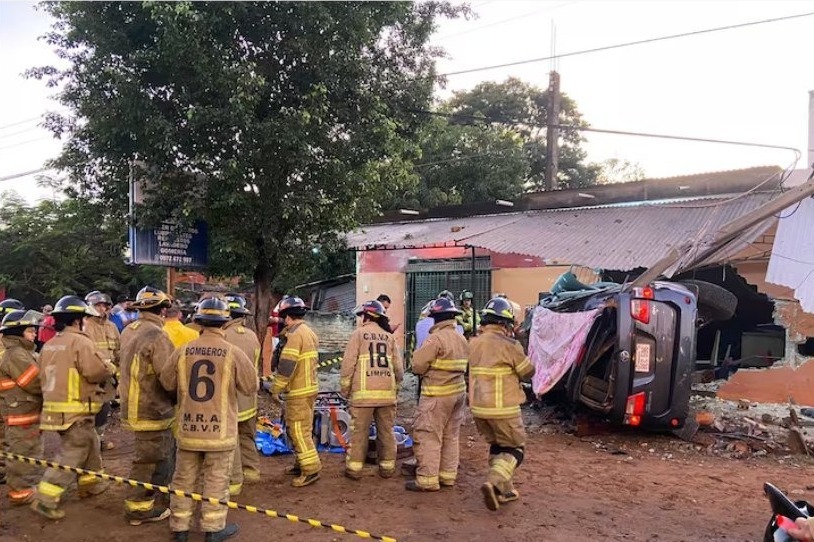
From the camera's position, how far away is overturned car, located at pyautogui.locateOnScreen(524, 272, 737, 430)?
23.5ft

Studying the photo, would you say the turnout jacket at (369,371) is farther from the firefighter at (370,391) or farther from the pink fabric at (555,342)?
the pink fabric at (555,342)

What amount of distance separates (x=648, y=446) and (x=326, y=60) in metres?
6.15

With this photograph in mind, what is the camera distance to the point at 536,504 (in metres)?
5.62

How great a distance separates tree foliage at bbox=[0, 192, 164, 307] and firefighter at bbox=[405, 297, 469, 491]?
13.0 meters

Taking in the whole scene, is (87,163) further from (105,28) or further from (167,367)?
(167,367)

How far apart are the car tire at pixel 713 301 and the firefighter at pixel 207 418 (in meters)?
5.99

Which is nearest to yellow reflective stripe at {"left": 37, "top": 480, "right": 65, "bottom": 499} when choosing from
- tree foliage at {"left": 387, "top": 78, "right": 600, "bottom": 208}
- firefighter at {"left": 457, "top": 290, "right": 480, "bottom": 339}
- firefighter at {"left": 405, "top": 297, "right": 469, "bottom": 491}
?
firefighter at {"left": 405, "top": 297, "right": 469, "bottom": 491}

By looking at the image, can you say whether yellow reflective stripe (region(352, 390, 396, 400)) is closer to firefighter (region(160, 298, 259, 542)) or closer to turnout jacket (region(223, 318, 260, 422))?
turnout jacket (region(223, 318, 260, 422))

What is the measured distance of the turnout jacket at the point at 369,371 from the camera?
6.25 m

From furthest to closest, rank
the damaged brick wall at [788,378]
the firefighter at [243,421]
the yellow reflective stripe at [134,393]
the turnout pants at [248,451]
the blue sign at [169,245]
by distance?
the damaged brick wall at [788,378] → the blue sign at [169,245] → the turnout pants at [248,451] → the firefighter at [243,421] → the yellow reflective stripe at [134,393]

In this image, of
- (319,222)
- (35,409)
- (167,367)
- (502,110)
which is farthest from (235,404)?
(502,110)

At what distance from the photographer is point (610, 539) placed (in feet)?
15.8

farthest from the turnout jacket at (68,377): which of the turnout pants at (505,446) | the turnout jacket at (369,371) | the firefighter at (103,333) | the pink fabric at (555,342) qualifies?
the pink fabric at (555,342)

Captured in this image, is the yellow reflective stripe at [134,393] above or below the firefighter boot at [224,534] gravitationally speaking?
above
